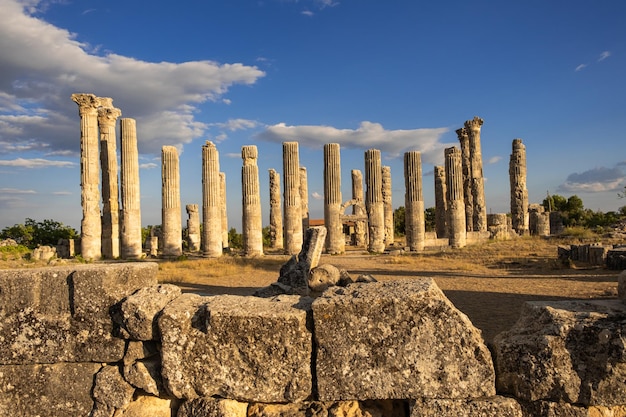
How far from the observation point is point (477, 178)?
31.3 m

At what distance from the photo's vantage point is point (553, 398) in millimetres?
3021

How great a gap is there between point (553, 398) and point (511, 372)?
317 millimetres

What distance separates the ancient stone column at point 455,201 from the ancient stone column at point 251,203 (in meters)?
12.2

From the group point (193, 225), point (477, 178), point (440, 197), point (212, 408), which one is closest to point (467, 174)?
point (477, 178)

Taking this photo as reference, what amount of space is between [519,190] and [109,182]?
98.5ft

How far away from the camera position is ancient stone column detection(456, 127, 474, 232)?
31.2 metres

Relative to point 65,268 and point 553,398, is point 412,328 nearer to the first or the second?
point 553,398

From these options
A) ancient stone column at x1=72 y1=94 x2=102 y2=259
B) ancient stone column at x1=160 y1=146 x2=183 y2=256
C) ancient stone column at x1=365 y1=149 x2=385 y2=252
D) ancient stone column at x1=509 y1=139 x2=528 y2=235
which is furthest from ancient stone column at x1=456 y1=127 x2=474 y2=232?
ancient stone column at x1=72 y1=94 x2=102 y2=259

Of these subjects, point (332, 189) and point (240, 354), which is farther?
point (332, 189)

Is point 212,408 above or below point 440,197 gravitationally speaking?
below

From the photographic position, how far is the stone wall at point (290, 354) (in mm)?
3025

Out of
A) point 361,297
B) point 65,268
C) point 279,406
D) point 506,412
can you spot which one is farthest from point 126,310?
point 506,412

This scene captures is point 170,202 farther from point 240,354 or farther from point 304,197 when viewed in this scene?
point 240,354

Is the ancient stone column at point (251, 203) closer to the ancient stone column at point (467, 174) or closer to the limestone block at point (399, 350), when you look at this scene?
the ancient stone column at point (467, 174)
